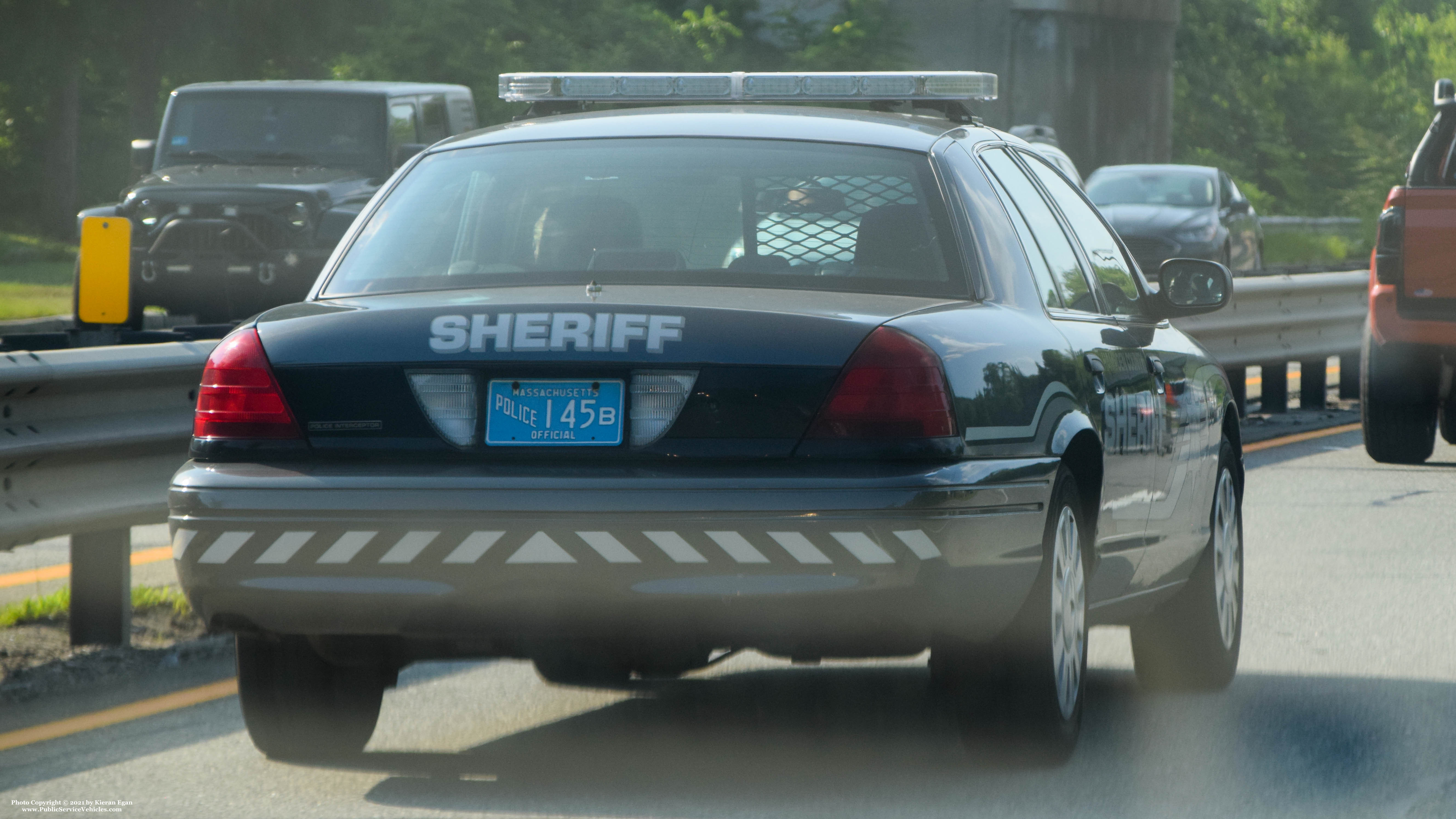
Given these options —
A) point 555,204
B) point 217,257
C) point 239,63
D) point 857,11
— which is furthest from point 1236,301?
point 239,63

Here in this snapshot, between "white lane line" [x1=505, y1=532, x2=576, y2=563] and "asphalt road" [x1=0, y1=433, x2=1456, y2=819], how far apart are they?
1.89 ft

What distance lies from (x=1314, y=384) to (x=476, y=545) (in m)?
12.2

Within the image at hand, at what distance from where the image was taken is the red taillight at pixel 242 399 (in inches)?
189

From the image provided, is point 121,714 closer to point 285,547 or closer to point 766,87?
point 285,547

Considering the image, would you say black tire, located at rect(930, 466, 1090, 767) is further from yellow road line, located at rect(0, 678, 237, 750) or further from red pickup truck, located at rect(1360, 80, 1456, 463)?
red pickup truck, located at rect(1360, 80, 1456, 463)

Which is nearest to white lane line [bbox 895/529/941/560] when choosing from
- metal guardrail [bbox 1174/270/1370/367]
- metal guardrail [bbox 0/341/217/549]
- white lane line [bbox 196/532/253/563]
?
white lane line [bbox 196/532/253/563]

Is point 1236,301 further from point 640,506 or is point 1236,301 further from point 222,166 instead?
point 640,506

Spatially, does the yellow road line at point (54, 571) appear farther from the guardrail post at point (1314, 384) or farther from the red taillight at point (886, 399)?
the guardrail post at point (1314, 384)

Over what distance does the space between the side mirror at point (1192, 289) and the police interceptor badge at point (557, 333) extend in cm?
218

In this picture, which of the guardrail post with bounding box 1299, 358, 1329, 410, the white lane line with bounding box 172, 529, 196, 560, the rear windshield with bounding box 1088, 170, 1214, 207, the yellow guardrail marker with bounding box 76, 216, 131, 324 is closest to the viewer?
the white lane line with bounding box 172, 529, 196, 560

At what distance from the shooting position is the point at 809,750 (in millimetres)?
5457

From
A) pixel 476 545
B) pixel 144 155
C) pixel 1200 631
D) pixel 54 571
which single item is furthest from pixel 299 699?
pixel 144 155

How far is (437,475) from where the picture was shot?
4617 millimetres

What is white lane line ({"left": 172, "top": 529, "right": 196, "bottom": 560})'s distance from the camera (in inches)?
186
